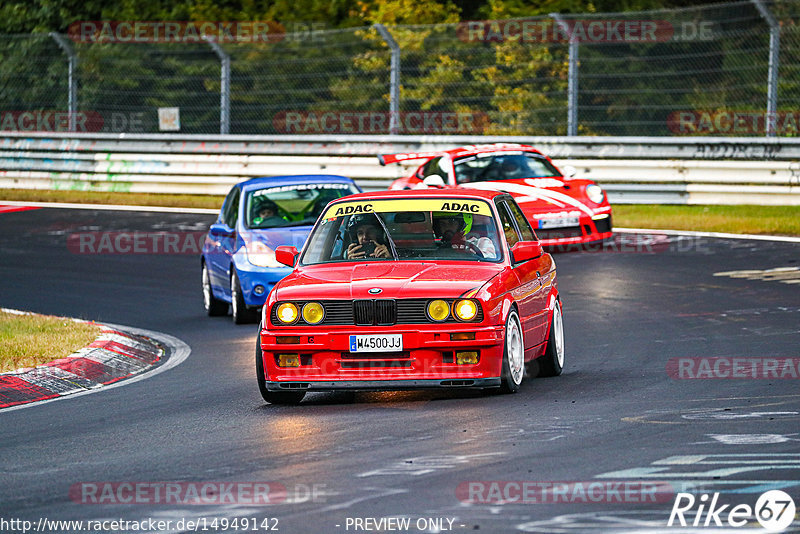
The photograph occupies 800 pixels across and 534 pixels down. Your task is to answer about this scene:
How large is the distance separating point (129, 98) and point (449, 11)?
27.9ft

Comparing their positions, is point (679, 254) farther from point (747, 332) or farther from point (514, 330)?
point (514, 330)

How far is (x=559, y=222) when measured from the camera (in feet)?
61.9

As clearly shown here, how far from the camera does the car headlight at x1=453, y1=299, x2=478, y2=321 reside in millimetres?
9219

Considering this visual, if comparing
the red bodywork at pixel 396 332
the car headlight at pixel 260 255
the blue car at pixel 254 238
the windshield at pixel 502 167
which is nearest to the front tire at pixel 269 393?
the red bodywork at pixel 396 332

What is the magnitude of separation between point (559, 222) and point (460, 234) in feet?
28.6

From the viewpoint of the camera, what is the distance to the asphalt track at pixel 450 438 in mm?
6477

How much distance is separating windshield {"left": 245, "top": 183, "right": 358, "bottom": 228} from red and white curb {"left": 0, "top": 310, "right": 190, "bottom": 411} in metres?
2.18

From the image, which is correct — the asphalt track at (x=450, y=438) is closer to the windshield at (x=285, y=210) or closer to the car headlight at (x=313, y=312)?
the car headlight at (x=313, y=312)

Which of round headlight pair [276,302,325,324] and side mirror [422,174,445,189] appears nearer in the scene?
round headlight pair [276,302,325,324]

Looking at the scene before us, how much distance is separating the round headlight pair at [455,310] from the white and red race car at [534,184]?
376 inches

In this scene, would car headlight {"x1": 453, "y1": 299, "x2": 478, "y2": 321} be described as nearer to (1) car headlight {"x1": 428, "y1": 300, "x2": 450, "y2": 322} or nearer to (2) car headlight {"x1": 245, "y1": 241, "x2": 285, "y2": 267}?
(1) car headlight {"x1": 428, "y1": 300, "x2": 450, "y2": 322}

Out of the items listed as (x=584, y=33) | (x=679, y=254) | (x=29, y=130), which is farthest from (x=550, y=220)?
(x=29, y=130)

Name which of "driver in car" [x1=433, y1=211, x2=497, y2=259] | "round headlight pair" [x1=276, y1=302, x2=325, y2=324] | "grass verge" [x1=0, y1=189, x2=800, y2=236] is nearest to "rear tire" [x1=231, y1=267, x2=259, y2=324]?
"driver in car" [x1=433, y1=211, x2=497, y2=259]

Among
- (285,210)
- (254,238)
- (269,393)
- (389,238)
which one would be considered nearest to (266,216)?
(285,210)
